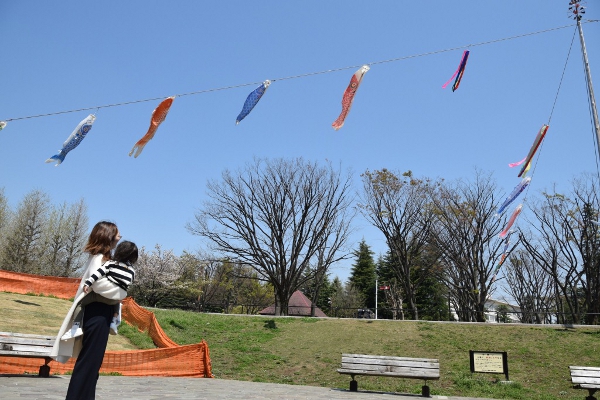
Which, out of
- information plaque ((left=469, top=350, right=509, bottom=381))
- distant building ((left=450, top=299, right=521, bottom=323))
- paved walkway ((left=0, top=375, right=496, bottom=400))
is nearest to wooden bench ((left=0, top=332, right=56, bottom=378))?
paved walkway ((left=0, top=375, right=496, bottom=400))

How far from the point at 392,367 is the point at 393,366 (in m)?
0.03

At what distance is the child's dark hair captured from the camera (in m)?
4.00

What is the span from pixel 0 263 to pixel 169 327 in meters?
28.1

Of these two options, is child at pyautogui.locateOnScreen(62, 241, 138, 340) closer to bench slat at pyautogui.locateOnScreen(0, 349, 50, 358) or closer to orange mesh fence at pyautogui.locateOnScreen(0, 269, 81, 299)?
bench slat at pyautogui.locateOnScreen(0, 349, 50, 358)

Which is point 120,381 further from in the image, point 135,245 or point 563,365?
point 563,365

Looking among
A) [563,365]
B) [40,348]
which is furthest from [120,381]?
[563,365]

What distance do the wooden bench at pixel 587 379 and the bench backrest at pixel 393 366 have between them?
264cm

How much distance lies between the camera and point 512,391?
457 inches

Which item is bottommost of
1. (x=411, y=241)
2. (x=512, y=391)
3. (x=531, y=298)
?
(x=512, y=391)

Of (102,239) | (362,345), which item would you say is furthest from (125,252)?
(362,345)

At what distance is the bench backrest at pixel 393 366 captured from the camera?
9273 mm

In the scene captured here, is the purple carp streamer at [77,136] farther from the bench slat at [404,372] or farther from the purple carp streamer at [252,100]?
the bench slat at [404,372]

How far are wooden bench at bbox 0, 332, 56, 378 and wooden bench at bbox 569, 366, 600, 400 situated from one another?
9734mm

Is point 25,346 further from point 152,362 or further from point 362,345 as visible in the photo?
point 362,345
